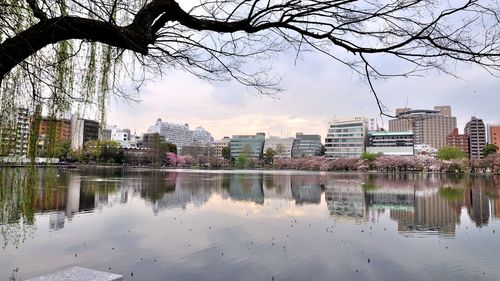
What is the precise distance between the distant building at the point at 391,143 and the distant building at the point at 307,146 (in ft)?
73.7

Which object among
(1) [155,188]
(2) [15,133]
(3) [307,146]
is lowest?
(1) [155,188]

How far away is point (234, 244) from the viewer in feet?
32.7

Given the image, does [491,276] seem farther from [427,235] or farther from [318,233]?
[318,233]

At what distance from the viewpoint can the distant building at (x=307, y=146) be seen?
131 m

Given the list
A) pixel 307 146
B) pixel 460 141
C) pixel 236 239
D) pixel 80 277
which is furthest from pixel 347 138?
pixel 80 277

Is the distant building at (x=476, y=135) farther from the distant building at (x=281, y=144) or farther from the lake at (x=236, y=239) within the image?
the lake at (x=236, y=239)

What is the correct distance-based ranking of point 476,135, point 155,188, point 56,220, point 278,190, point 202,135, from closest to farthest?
1. point 56,220
2. point 155,188
3. point 278,190
4. point 476,135
5. point 202,135

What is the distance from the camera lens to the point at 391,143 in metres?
106

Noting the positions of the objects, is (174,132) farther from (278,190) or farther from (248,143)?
(278,190)

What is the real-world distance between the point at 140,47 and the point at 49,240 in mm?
9269

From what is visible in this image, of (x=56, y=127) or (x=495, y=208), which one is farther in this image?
(x=495, y=208)

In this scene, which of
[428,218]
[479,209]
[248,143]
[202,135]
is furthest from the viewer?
[202,135]

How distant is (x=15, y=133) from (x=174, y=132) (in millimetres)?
162882

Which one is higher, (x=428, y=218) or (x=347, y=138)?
(x=347, y=138)
